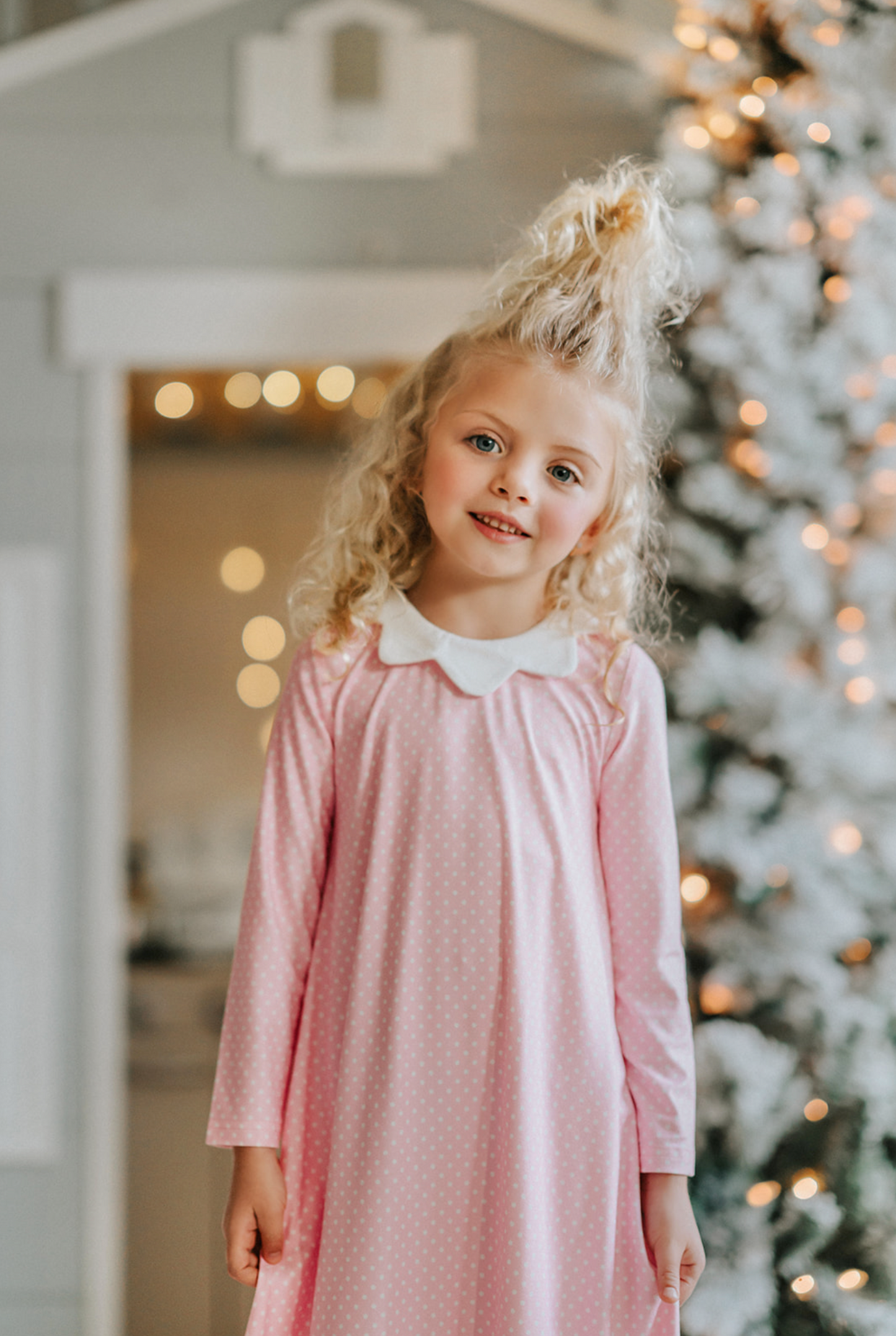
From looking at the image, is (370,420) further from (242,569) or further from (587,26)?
(242,569)

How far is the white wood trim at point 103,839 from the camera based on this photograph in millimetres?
1787

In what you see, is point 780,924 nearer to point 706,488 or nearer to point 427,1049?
point 706,488

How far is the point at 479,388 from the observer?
813 millimetres

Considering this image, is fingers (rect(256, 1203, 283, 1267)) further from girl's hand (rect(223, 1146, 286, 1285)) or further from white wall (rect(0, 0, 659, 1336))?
white wall (rect(0, 0, 659, 1336))

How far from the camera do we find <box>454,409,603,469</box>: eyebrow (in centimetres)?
80

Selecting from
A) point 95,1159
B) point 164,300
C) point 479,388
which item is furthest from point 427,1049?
point 164,300

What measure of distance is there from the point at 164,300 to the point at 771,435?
1051 mm

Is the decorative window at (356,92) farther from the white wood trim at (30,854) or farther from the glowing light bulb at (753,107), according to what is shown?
the white wood trim at (30,854)

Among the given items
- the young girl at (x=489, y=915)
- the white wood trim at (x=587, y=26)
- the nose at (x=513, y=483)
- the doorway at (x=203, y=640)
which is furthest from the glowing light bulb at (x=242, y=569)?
the nose at (x=513, y=483)

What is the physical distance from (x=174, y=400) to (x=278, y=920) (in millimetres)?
2492

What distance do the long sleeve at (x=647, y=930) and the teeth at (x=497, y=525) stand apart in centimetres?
17

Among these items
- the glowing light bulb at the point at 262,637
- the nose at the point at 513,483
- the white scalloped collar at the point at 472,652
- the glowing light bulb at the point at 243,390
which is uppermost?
the glowing light bulb at the point at 243,390

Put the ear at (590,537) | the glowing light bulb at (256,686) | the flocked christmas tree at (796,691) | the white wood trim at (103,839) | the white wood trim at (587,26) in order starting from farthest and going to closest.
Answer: the glowing light bulb at (256,686)
the white wood trim at (103,839)
the white wood trim at (587,26)
the flocked christmas tree at (796,691)
the ear at (590,537)

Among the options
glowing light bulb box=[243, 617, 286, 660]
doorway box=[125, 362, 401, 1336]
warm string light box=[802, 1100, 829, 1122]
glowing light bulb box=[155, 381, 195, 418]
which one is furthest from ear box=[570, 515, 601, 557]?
glowing light bulb box=[243, 617, 286, 660]
